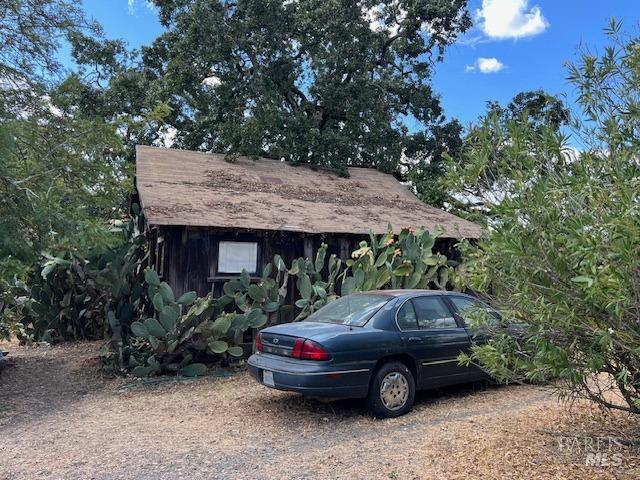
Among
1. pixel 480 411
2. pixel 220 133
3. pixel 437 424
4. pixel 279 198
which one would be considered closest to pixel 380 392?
pixel 437 424

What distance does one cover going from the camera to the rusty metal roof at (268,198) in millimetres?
10992

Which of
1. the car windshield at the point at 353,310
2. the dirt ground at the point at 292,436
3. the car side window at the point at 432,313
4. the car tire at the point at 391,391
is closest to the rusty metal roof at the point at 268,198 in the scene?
the car side window at the point at 432,313

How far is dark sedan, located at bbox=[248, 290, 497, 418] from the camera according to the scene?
630 cm

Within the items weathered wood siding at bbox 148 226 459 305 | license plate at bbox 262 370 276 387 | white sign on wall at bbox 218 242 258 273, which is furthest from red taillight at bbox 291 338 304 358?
white sign on wall at bbox 218 242 258 273

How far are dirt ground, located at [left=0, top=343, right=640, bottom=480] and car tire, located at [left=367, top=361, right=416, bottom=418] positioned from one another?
128 millimetres

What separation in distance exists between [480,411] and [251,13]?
16.6 meters

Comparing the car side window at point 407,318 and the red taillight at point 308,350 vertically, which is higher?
the car side window at point 407,318

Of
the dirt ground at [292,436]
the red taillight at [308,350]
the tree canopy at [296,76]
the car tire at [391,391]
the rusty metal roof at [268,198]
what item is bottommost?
the dirt ground at [292,436]

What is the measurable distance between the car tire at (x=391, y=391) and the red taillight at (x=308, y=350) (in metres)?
0.76

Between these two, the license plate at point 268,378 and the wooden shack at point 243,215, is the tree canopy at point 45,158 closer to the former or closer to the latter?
the wooden shack at point 243,215

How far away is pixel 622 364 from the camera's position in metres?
4.53

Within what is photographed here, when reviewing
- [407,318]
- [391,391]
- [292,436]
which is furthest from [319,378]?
[407,318]

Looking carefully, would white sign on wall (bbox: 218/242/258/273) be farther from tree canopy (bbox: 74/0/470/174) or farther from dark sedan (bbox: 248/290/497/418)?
tree canopy (bbox: 74/0/470/174)

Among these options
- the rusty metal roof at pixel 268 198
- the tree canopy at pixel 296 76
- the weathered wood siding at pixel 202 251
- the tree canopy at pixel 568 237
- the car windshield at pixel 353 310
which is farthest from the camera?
the tree canopy at pixel 296 76
